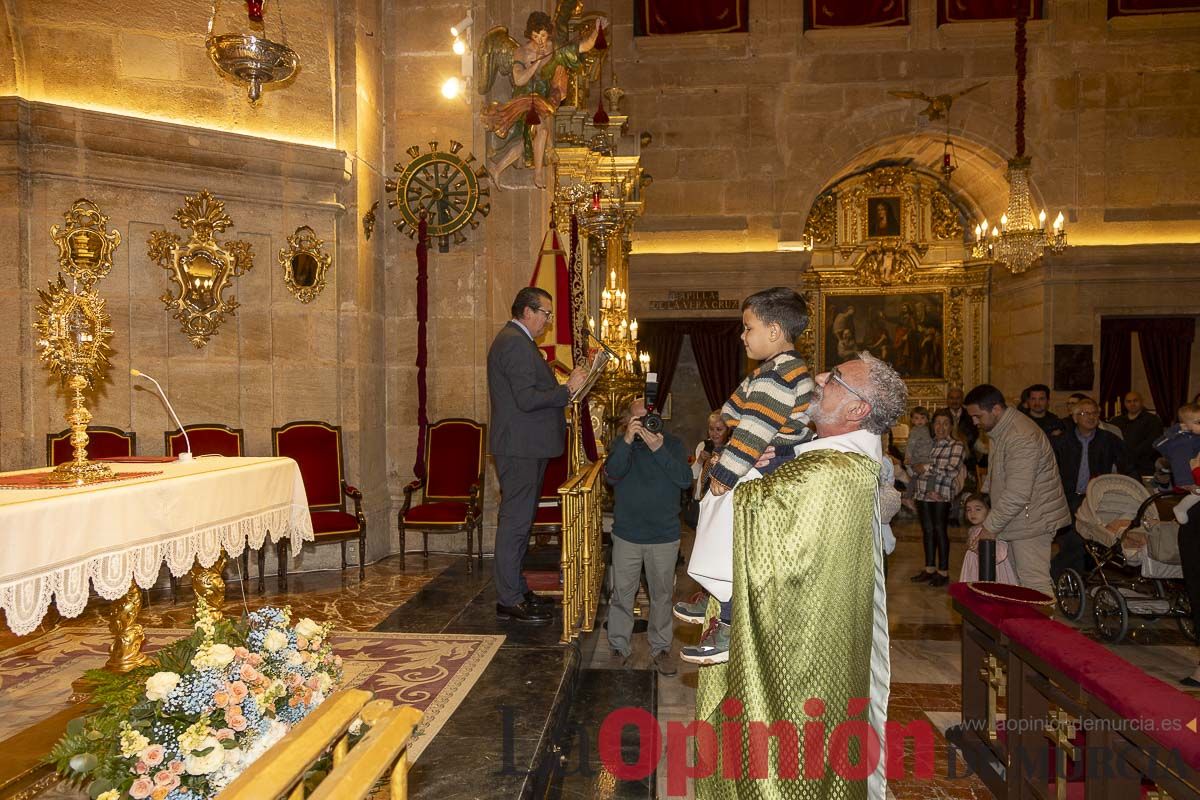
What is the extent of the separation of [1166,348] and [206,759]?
16.2m

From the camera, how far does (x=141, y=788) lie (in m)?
1.91

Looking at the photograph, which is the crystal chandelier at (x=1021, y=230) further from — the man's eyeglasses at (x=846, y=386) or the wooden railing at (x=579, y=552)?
the man's eyeglasses at (x=846, y=386)

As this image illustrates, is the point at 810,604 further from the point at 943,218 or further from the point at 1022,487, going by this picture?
the point at 943,218

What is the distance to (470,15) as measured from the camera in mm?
7953

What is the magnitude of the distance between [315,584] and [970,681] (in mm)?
5086

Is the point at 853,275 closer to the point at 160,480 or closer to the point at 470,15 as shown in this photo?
the point at 470,15

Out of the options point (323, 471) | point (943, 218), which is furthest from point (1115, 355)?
point (323, 471)

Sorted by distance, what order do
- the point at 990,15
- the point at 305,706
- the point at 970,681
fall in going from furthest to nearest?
1. the point at 990,15
2. the point at 970,681
3. the point at 305,706

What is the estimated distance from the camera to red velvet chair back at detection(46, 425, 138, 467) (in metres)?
6.11

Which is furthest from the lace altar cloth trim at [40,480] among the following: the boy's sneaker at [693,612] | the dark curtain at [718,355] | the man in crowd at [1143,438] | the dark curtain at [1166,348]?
the dark curtain at [1166,348]

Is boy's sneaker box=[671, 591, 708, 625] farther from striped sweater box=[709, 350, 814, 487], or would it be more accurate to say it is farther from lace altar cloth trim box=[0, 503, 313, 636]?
lace altar cloth trim box=[0, 503, 313, 636]

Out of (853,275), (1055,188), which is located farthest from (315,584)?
(1055,188)

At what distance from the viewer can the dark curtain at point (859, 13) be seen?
45.5 ft

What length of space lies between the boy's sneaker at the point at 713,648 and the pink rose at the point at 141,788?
5.20ft
